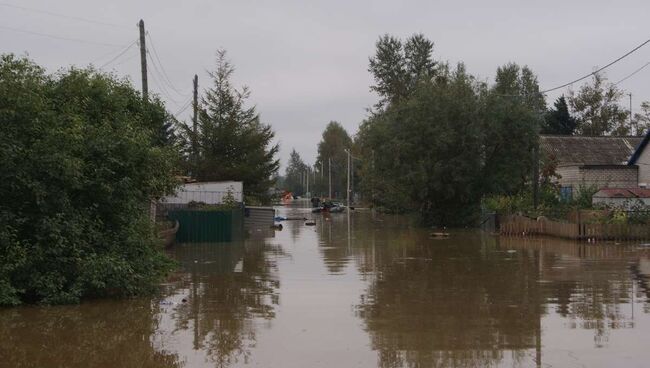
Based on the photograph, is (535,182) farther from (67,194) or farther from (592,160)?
(67,194)

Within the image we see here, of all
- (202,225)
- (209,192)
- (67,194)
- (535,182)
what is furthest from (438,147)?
(67,194)

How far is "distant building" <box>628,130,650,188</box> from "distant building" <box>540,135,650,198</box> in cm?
6

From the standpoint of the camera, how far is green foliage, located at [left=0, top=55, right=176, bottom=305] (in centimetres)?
1181

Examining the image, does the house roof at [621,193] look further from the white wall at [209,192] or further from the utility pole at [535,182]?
the white wall at [209,192]

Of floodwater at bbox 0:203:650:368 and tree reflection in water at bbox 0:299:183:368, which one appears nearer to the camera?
Answer: tree reflection in water at bbox 0:299:183:368

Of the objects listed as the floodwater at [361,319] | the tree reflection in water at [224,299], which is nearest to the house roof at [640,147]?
the floodwater at [361,319]

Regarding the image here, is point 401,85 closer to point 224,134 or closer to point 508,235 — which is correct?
point 224,134

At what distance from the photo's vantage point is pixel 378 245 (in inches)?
1039

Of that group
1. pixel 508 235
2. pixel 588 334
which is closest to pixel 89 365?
pixel 588 334

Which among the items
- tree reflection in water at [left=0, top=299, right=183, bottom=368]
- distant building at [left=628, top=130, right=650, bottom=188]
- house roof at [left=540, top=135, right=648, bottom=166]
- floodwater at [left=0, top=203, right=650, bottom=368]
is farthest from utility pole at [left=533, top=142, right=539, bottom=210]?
tree reflection in water at [left=0, top=299, right=183, bottom=368]

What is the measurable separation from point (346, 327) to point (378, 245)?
16.3 meters

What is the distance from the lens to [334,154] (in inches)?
5226

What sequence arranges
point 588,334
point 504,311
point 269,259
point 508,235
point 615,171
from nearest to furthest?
point 588,334, point 504,311, point 269,259, point 508,235, point 615,171

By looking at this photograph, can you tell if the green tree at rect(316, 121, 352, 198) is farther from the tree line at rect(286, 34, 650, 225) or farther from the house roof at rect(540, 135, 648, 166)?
the tree line at rect(286, 34, 650, 225)
